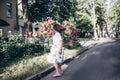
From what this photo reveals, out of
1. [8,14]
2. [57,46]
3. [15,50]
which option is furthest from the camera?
[8,14]

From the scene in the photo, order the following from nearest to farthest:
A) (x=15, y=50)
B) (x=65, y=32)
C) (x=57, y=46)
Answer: (x=57, y=46), (x=15, y=50), (x=65, y=32)

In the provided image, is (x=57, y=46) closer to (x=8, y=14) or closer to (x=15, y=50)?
(x=15, y=50)

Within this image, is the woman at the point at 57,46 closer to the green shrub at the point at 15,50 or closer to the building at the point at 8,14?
the green shrub at the point at 15,50

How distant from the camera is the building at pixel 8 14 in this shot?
30250 mm

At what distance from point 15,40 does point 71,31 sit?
653 cm

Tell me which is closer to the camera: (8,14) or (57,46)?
(57,46)

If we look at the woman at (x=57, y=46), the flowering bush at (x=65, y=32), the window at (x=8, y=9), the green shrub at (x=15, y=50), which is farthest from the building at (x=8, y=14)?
the woman at (x=57, y=46)

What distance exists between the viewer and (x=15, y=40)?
17.2 m

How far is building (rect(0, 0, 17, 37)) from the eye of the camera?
3025cm

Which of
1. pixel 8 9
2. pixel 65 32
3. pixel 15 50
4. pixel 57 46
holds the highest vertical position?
pixel 8 9

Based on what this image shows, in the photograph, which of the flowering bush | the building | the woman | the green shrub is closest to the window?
the building

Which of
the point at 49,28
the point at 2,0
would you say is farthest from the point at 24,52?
the point at 2,0

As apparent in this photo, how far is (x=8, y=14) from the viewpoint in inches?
1257

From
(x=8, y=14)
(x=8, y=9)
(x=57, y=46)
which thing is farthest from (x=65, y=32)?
(x=57, y=46)
